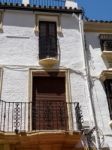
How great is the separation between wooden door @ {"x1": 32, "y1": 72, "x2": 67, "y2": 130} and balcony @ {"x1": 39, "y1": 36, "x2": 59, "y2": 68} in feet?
1.95

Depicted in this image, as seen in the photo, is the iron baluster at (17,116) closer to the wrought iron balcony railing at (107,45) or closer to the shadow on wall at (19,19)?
the shadow on wall at (19,19)

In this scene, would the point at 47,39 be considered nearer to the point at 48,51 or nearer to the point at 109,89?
the point at 48,51

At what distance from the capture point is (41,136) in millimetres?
10352

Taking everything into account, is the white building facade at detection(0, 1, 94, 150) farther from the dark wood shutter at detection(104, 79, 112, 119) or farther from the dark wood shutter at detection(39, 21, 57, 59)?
the dark wood shutter at detection(104, 79, 112, 119)

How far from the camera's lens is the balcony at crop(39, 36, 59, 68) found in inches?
509

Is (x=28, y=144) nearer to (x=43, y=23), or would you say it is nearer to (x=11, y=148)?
(x=11, y=148)

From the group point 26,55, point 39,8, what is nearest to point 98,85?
point 26,55

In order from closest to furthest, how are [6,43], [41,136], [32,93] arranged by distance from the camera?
1. [41,136]
2. [32,93]
3. [6,43]

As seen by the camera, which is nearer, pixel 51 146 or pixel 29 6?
pixel 51 146

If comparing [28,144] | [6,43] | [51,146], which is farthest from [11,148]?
[6,43]

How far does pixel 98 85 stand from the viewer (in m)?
12.9

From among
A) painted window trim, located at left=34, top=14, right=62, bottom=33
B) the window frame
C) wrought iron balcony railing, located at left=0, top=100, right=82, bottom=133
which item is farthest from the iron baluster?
painted window trim, located at left=34, top=14, right=62, bottom=33

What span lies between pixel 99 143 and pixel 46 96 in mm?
2638

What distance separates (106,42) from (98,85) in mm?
2256
